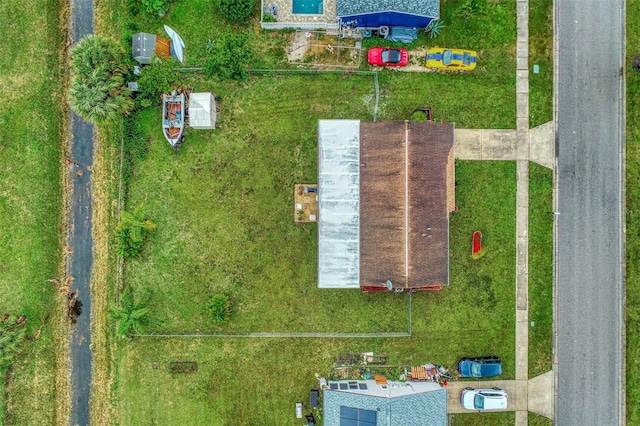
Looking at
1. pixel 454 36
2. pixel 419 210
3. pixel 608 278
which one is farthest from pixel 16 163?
pixel 608 278

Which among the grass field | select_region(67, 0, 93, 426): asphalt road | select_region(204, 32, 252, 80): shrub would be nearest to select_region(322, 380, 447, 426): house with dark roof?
the grass field

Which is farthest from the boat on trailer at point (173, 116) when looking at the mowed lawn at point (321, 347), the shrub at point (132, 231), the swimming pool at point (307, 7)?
the swimming pool at point (307, 7)

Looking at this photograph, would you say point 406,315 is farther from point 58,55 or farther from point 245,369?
point 58,55

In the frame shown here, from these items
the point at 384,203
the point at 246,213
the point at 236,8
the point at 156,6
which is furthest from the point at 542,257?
the point at 156,6

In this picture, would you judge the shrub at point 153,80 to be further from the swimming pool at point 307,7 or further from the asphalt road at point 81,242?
the swimming pool at point 307,7

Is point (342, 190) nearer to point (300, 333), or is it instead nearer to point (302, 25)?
point (300, 333)
